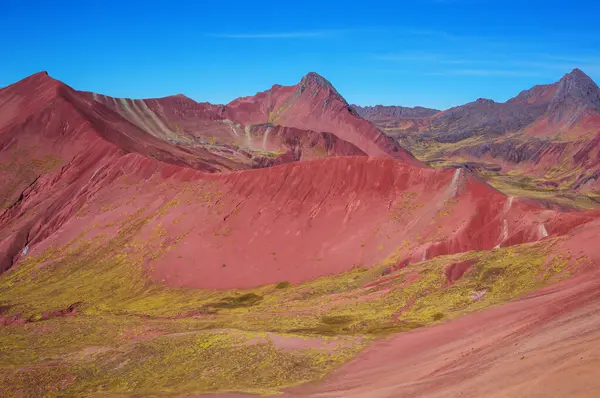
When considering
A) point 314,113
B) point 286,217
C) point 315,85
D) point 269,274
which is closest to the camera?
point 269,274

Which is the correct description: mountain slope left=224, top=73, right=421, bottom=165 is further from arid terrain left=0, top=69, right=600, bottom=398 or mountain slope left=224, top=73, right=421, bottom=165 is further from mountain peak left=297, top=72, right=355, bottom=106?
arid terrain left=0, top=69, right=600, bottom=398

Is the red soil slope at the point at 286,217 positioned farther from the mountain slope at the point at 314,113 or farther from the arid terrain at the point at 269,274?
the mountain slope at the point at 314,113

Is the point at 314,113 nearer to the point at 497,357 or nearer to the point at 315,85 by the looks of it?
the point at 315,85

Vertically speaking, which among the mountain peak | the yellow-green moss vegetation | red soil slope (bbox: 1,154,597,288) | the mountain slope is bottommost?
the yellow-green moss vegetation

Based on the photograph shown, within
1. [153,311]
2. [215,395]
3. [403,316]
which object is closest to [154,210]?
[153,311]

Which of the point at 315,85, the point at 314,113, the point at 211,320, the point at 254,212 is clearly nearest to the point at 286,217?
the point at 254,212

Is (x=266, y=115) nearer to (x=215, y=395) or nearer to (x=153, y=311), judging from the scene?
(x=153, y=311)

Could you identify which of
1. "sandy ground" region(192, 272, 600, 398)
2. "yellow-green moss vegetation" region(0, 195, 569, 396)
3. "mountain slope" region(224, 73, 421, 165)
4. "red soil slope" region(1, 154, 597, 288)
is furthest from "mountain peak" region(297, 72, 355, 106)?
"sandy ground" region(192, 272, 600, 398)

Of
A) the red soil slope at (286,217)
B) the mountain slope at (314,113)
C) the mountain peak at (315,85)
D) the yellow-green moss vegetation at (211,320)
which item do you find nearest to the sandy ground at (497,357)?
the yellow-green moss vegetation at (211,320)
